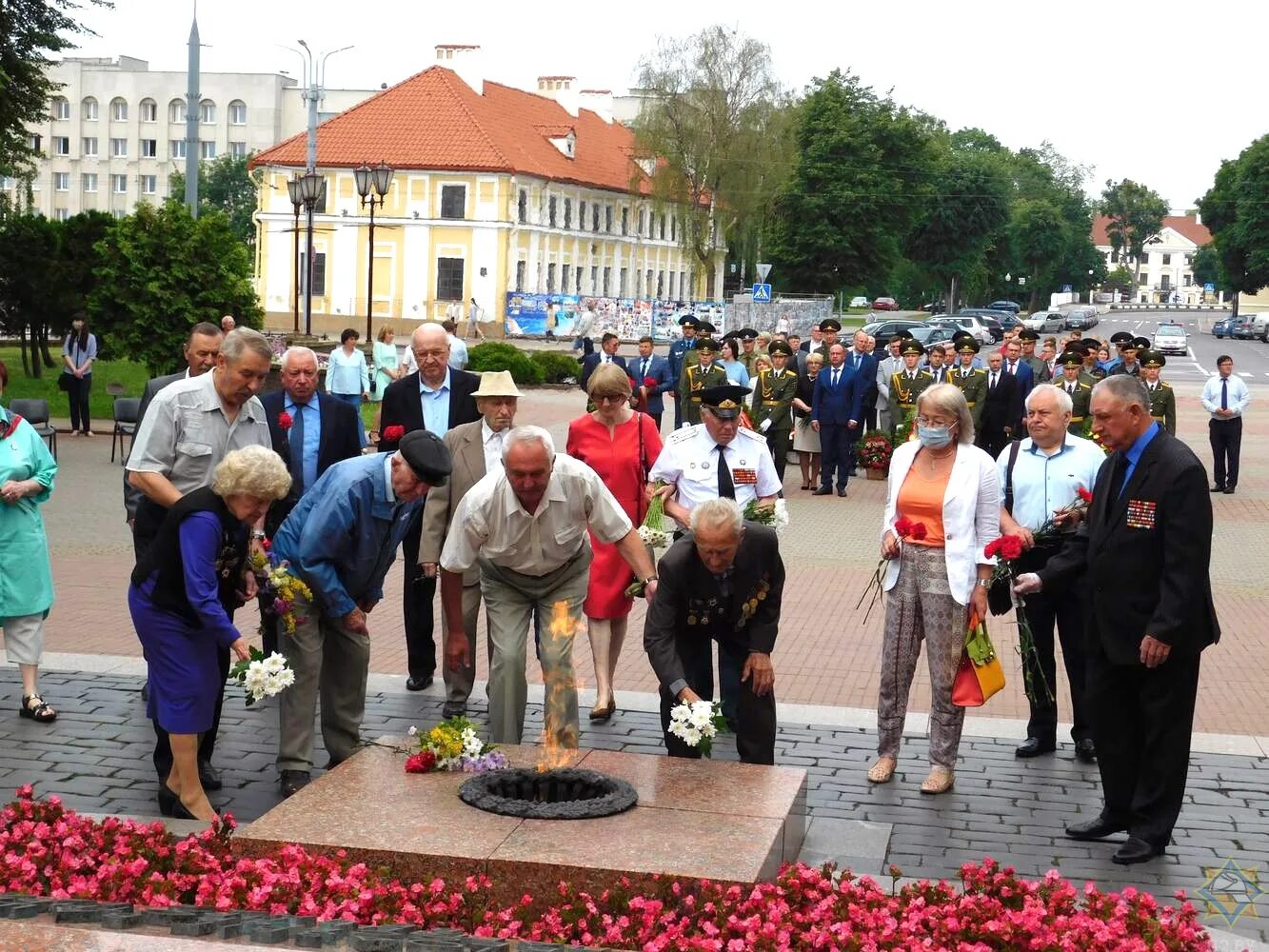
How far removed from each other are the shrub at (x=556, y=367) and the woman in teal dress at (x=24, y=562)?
1193 inches

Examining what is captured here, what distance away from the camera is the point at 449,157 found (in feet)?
225

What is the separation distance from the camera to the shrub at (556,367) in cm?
3934

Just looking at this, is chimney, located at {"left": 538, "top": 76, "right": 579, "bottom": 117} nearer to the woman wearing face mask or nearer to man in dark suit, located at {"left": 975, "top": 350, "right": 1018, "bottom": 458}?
man in dark suit, located at {"left": 975, "top": 350, "right": 1018, "bottom": 458}

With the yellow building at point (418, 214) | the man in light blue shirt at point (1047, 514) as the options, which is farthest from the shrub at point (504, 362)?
the yellow building at point (418, 214)

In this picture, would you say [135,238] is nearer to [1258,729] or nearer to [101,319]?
[101,319]

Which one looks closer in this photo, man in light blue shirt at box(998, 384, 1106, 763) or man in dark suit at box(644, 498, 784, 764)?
man in dark suit at box(644, 498, 784, 764)

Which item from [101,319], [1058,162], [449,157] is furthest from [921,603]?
[1058,162]

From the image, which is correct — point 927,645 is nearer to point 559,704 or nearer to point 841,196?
point 559,704

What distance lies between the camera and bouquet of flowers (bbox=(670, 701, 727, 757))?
6633 millimetres

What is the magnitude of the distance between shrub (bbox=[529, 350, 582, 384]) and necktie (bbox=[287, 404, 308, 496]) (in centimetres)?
2989

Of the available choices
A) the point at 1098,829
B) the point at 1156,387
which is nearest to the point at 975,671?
the point at 1098,829

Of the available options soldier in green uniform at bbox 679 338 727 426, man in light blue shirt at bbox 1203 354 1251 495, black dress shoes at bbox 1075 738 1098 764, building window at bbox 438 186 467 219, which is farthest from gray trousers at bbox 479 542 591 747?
building window at bbox 438 186 467 219

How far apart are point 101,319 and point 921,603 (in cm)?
2165

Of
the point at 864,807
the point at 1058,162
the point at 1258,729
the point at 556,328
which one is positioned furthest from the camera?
the point at 1058,162
